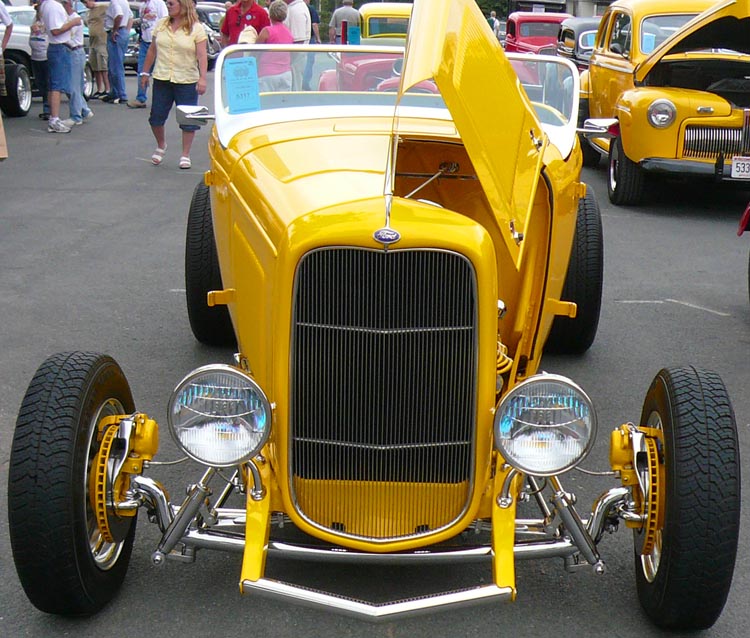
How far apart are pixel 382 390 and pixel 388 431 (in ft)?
0.41

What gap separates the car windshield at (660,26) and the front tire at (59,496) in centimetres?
847

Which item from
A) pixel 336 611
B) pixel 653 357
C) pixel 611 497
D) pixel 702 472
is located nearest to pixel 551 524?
pixel 611 497

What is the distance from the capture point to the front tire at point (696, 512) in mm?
2748

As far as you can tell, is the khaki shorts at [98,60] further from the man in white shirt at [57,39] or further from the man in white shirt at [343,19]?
the man in white shirt at [57,39]

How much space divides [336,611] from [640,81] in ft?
24.5

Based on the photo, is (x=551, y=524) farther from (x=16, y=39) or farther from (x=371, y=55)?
(x=16, y=39)

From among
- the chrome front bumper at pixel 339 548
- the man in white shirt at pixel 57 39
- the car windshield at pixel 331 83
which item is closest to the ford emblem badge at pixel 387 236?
the chrome front bumper at pixel 339 548

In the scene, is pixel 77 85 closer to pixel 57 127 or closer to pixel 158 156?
pixel 57 127

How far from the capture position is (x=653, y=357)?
17.6ft

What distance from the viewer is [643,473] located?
2936 millimetres

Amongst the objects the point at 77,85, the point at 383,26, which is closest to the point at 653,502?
the point at 77,85

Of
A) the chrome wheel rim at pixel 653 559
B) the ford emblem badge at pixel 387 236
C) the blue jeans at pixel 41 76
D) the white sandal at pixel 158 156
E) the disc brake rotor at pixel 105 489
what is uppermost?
the ford emblem badge at pixel 387 236

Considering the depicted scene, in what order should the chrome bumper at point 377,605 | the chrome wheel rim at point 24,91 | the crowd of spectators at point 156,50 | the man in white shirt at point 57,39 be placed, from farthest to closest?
the chrome wheel rim at point 24,91 < the man in white shirt at point 57,39 < the crowd of spectators at point 156,50 < the chrome bumper at point 377,605

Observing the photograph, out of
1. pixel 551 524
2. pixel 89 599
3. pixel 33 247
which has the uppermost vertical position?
pixel 551 524
